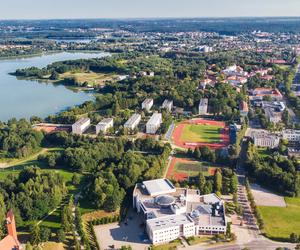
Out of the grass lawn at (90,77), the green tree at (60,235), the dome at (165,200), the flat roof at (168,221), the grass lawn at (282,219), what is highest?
the grass lawn at (90,77)

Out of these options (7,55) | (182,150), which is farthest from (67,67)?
(182,150)

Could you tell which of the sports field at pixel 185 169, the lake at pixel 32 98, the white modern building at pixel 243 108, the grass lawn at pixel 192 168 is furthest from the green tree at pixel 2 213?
the white modern building at pixel 243 108

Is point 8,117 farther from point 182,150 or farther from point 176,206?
point 176,206

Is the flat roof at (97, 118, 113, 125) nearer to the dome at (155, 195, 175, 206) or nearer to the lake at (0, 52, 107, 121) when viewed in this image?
the lake at (0, 52, 107, 121)

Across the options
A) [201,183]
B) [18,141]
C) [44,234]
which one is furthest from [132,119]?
[44,234]

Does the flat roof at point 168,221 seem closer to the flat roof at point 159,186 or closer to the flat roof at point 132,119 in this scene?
the flat roof at point 159,186

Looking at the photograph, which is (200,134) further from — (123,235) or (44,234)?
(44,234)

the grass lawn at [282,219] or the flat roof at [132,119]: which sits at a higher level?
the flat roof at [132,119]
